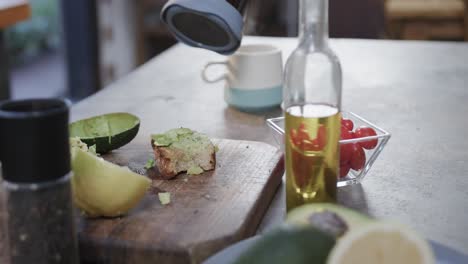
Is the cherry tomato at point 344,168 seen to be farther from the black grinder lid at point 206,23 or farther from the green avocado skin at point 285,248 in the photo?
the green avocado skin at point 285,248

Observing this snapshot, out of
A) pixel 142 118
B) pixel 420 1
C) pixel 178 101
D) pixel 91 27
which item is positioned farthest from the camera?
pixel 420 1

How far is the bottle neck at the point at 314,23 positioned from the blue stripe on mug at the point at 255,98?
58cm

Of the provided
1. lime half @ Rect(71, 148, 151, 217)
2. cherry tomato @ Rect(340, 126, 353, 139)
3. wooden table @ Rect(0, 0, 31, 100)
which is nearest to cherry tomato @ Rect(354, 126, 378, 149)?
cherry tomato @ Rect(340, 126, 353, 139)

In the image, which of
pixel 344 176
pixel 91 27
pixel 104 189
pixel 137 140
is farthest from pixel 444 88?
pixel 91 27

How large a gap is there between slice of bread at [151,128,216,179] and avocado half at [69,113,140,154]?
100 millimetres

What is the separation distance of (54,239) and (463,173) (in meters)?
0.73

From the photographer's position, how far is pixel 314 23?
102 centimetres

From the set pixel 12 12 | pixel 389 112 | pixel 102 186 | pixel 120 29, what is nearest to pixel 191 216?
pixel 102 186

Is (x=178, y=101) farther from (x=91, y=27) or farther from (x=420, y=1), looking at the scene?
(x=420, y=1)

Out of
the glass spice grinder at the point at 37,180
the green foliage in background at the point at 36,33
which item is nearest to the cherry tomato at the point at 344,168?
the glass spice grinder at the point at 37,180

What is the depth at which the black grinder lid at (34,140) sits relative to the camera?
0.80m

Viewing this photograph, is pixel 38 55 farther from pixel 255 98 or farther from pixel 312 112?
pixel 312 112

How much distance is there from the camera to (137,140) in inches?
55.8

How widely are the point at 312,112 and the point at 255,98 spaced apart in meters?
0.59
